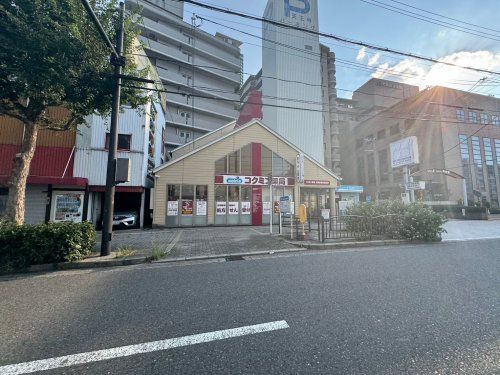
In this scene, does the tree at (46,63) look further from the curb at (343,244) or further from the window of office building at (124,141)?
the curb at (343,244)

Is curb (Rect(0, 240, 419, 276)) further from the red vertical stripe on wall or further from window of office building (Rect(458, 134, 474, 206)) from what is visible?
window of office building (Rect(458, 134, 474, 206))

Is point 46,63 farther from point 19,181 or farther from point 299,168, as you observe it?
point 299,168

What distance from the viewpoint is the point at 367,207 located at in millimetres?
10984

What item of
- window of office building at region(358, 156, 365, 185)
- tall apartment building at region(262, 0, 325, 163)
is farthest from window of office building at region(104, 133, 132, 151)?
window of office building at region(358, 156, 365, 185)

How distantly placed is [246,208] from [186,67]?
27.6 metres

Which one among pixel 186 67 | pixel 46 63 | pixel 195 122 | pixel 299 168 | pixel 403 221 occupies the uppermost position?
pixel 186 67

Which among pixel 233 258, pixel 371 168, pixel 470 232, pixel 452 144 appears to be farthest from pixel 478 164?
pixel 233 258

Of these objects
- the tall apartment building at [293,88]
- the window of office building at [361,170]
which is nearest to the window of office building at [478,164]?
the window of office building at [361,170]

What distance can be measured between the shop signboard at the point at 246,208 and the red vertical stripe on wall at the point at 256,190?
277 millimetres

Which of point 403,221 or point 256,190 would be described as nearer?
point 403,221

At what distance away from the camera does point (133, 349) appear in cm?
244

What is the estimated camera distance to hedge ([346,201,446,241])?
9320 mm

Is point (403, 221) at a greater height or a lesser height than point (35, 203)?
lesser

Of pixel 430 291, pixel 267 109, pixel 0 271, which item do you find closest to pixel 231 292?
pixel 430 291
